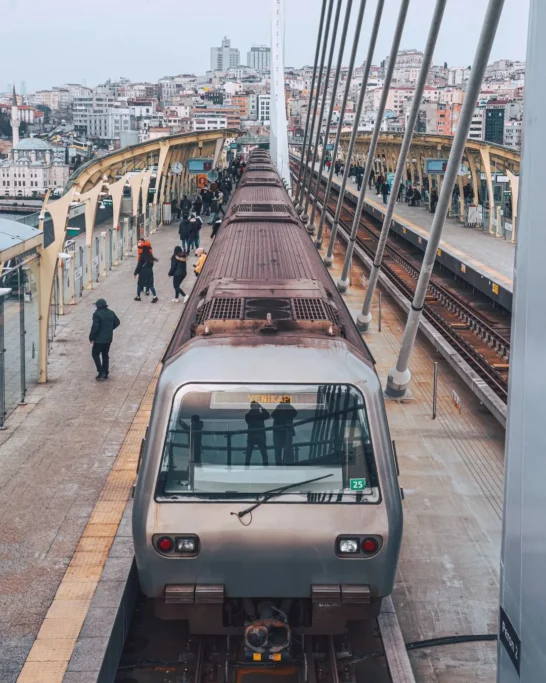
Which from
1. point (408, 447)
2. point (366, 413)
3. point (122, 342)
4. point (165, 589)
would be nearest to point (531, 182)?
point (366, 413)

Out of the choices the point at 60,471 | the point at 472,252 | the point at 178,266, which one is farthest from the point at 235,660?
the point at 472,252

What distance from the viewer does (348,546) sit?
5918 millimetres

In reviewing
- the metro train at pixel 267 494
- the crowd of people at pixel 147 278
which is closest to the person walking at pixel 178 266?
the crowd of people at pixel 147 278

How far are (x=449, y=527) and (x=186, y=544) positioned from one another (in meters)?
3.06

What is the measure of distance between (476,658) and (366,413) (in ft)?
5.49

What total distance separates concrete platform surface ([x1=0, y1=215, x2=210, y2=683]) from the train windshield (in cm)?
123

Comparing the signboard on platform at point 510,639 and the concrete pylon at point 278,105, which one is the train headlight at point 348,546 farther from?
the concrete pylon at point 278,105

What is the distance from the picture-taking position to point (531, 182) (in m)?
2.66

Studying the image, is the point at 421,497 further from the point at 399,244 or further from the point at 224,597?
the point at 399,244

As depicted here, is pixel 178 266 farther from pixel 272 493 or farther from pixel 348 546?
pixel 348 546

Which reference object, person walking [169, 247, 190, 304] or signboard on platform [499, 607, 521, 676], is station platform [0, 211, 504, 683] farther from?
person walking [169, 247, 190, 304]

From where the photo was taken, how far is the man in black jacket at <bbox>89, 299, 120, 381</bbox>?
12.1m

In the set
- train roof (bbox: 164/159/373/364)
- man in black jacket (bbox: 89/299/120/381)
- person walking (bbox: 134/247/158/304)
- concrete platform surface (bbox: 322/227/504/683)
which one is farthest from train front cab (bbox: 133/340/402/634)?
person walking (bbox: 134/247/158/304)

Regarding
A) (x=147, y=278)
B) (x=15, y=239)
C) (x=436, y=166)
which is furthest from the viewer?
(x=436, y=166)
